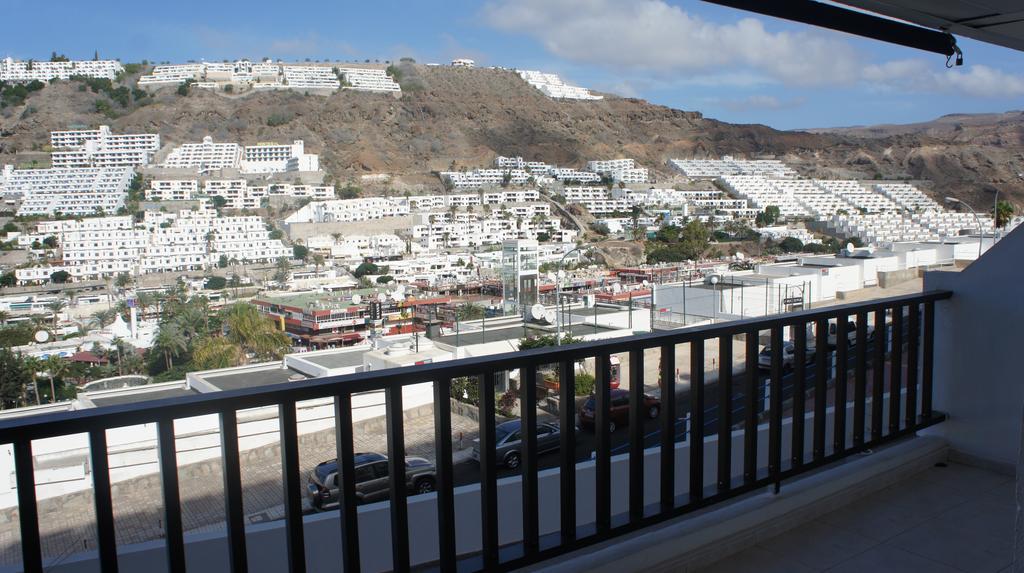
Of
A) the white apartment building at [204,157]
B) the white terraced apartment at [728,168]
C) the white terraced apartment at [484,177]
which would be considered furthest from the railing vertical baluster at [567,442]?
the white terraced apartment at [728,168]

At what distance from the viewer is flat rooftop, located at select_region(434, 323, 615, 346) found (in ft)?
48.7

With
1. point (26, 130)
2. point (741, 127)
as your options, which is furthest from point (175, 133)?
point (741, 127)

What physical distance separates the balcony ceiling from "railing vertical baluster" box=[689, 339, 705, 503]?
1.01m

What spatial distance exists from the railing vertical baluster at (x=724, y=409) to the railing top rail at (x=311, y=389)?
0.14 feet

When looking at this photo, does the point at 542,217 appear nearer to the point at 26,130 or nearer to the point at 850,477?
the point at 26,130

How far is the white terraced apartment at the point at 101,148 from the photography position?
69250 mm

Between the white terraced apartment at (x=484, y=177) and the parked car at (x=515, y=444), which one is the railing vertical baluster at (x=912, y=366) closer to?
the parked car at (x=515, y=444)

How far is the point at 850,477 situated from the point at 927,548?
0.29m

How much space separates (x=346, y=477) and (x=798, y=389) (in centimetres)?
124

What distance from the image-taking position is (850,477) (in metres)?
2.00

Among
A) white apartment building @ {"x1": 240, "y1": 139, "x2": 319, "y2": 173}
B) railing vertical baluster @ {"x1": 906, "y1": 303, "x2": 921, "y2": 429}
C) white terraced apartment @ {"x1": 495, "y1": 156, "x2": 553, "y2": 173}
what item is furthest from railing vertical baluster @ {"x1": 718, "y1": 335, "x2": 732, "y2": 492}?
white terraced apartment @ {"x1": 495, "y1": 156, "x2": 553, "y2": 173}

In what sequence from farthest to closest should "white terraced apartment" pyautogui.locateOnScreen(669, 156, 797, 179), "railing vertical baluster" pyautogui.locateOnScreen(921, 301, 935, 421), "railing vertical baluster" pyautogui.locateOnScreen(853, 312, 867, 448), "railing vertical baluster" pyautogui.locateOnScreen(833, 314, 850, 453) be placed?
"white terraced apartment" pyautogui.locateOnScreen(669, 156, 797, 179) → "railing vertical baluster" pyautogui.locateOnScreen(921, 301, 935, 421) → "railing vertical baluster" pyautogui.locateOnScreen(853, 312, 867, 448) → "railing vertical baluster" pyautogui.locateOnScreen(833, 314, 850, 453)

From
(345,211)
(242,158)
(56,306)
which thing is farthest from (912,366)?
(242,158)

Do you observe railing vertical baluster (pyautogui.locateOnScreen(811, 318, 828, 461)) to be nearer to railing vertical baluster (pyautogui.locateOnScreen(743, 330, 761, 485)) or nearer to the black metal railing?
the black metal railing
